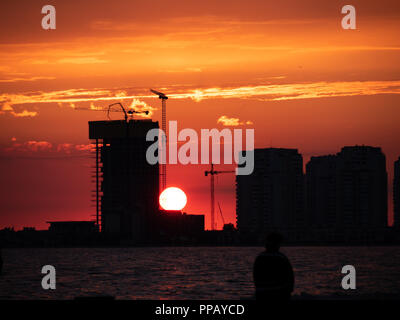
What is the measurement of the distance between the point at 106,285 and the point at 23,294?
19.4 metres

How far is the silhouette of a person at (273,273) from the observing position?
18438mm

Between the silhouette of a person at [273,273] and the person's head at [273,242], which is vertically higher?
the person's head at [273,242]

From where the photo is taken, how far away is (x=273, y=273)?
1859cm

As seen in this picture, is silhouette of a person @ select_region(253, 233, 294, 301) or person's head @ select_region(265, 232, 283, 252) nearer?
silhouette of a person @ select_region(253, 233, 294, 301)

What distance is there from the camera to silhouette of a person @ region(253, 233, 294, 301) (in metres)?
18.4

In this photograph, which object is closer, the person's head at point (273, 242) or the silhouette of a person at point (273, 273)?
the silhouette of a person at point (273, 273)

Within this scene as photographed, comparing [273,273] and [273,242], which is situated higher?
[273,242]

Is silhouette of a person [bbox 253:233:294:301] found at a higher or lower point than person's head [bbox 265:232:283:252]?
lower
